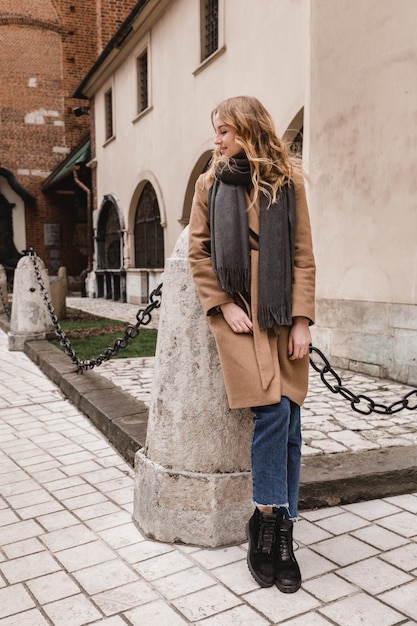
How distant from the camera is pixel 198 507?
2.69 metres

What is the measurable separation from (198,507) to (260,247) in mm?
1208

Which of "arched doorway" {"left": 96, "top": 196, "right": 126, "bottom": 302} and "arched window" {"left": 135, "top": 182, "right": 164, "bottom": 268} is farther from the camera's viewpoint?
"arched doorway" {"left": 96, "top": 196, "right": 126, "bottom": 302}

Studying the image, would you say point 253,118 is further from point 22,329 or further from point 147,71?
point 147,71

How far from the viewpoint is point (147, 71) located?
49.5ft

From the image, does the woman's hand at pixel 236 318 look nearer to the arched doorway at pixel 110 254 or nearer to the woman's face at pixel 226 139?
the woman's face at pixel 226 139

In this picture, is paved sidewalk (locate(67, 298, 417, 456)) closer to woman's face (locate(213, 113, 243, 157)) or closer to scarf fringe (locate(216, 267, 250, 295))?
scarf fringe (locate(216, 267, 250, 295))

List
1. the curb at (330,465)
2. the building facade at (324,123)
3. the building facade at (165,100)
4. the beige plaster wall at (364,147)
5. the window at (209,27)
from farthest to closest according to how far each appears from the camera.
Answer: the window at (209,27) < the building facade at (165,100) < the building facade at (324,123) < the beige plaster wall at (364,147) < the curb at (330,465)

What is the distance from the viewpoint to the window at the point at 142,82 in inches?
611

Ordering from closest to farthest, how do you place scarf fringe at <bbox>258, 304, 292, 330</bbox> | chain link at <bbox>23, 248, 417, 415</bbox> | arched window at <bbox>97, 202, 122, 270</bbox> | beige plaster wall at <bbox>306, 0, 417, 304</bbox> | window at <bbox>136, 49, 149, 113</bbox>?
scarf fringe at <bbox>258, 304, 292, 330</bbox> < chain link at <bbox>23, 248, 417, 415</bbox> < beige plaster wall at <bbox>306, 0, 417, 304</bbox> < window at <bbox>136, 49, 149, 113</bbox> < arched window at <bbox>97, 202, 122, 270</bbox>

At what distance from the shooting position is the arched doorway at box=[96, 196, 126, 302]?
57.9ft

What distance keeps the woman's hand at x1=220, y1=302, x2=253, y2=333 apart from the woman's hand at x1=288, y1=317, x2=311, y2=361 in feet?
0.60

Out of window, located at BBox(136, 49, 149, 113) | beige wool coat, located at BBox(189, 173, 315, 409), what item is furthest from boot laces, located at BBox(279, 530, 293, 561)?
window, located at BBox(136, 49, 149, 113)

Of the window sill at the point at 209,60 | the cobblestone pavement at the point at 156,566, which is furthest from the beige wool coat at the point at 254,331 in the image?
the window sill at the point at 209,60

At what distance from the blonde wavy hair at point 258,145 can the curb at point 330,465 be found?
160 centimetres
